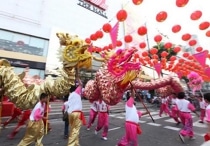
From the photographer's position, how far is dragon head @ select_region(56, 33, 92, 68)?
10.1 ft

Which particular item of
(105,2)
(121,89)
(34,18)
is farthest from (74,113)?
(105,2)

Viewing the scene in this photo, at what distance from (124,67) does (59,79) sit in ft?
8.05

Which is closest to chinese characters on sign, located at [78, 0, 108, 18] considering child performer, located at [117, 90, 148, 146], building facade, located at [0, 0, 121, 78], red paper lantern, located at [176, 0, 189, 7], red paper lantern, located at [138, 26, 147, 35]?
building facade, located at [0, 0, 121, 78]

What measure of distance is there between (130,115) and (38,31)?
50.1 feet

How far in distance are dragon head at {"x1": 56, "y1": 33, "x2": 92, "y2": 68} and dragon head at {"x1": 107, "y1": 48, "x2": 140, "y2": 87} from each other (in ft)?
6.56

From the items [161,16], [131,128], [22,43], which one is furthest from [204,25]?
[22,43]

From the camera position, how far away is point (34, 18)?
18109 mm

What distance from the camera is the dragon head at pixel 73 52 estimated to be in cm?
309

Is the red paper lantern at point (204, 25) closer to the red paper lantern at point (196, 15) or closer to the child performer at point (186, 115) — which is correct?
the red paper lantern at point (196, 15)

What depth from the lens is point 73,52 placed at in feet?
A: 10.3

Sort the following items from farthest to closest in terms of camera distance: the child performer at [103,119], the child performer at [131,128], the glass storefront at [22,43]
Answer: the glass storefront at [22,43]
the child performer at [103,119]
the child performer at [131,128]

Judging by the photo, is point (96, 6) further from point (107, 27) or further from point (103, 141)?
point (103, 141)

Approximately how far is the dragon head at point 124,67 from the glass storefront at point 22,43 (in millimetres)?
13034

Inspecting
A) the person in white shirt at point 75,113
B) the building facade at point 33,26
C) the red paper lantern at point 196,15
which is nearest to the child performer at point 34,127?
the person in white shirt at point 75,113
